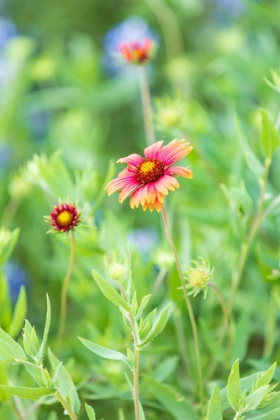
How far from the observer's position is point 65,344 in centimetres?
70

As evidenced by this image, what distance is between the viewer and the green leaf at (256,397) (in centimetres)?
41

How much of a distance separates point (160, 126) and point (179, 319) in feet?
0.84

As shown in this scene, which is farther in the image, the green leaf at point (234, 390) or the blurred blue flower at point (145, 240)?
the blurred blue flower at point (145, 240)

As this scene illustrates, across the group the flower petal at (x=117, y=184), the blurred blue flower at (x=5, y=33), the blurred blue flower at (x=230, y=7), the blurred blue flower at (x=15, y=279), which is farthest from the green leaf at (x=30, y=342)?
the blurred blue flower at (x=230, y=7)

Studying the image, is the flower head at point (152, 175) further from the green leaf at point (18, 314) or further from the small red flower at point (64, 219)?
the green leaf at point (18, 314)

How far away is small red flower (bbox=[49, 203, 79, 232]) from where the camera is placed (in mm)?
478

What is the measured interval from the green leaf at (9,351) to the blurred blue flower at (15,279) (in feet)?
1.61

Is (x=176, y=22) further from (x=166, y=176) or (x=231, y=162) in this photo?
(x=166, y=176)

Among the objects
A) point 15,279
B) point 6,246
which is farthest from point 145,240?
point 6,246

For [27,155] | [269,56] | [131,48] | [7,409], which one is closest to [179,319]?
[7,409]

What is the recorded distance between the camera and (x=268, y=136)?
531 mm

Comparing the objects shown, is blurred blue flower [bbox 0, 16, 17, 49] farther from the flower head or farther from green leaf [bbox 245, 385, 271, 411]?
green leaf [bbox 245, 385, 271, 411]

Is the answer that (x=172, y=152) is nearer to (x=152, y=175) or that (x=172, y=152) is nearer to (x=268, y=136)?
(x=152, y=175)

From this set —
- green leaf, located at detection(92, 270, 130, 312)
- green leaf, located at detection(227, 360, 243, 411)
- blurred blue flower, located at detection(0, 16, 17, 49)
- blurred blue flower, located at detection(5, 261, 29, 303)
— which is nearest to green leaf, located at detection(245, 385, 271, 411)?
green leaf, located at detection(227, 360, 243, 411)
